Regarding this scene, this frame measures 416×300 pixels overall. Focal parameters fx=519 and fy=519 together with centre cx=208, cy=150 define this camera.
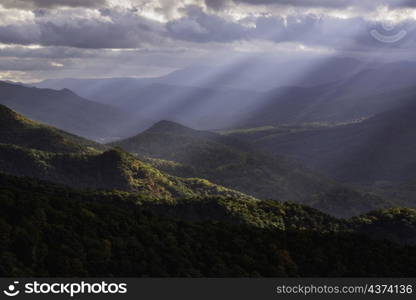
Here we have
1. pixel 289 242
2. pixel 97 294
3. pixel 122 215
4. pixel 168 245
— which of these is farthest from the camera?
pixel 289 242

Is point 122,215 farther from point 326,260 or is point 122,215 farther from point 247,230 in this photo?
point 326,260

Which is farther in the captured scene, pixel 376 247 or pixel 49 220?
pixel 376 247

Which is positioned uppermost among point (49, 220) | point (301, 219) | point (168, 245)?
point (49, 220)

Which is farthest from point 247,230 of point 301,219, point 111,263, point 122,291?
point 301,219

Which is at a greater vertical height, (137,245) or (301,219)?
(137,245)

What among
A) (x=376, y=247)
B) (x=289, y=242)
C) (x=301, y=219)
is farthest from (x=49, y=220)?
(x=301, y=219)

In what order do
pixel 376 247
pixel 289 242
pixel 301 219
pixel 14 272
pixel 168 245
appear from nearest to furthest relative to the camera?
pixel 14 272 < pixel 168 245 < pixel 289 242 < pixel 376 247 < pixel 301 219

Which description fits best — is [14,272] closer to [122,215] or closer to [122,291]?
[122,291]
